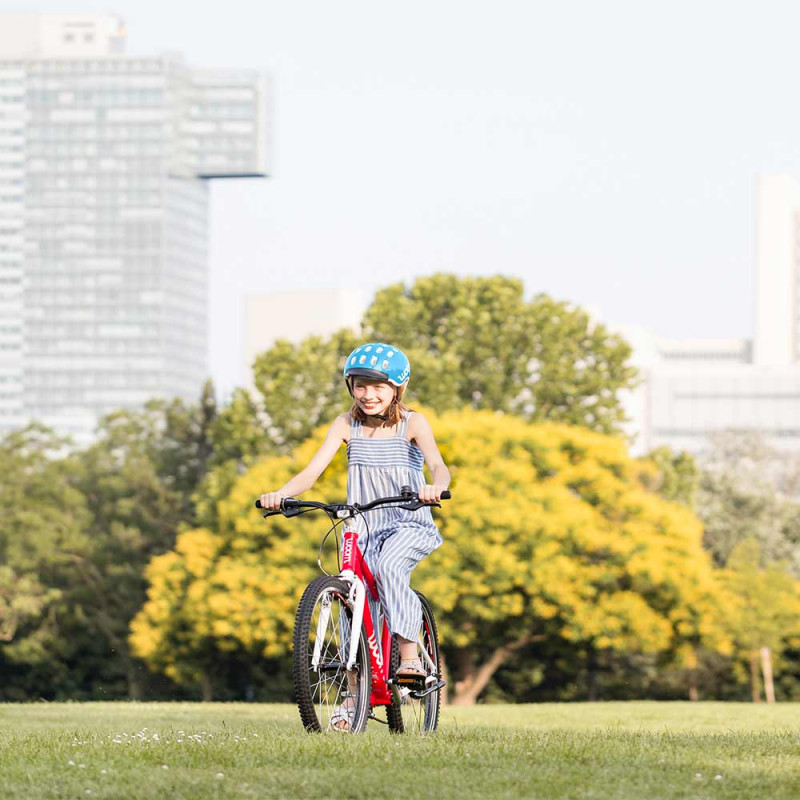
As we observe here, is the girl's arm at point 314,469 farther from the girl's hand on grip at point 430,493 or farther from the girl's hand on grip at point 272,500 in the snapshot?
the girl's hand on grip at point 430,493

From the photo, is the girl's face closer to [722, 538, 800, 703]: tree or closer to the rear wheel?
the rear wheel

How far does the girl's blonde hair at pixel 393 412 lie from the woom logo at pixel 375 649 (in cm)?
112

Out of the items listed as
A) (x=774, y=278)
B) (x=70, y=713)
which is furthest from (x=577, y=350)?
(x=774, y=278)

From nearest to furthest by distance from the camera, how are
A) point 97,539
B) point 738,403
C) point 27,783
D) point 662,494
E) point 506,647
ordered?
point 27,783
point 506,647
point 662,494
point 97,539
point 738,403

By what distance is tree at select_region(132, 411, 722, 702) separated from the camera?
35.1 m

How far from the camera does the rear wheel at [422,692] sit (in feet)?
25.8

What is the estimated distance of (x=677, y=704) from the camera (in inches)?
851

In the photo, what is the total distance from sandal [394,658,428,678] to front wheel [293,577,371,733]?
0.29m

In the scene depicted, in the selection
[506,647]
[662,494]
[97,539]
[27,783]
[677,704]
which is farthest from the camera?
[97,539]

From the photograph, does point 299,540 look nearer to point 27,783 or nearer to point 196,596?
point 196,596

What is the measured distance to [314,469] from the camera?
789 cm

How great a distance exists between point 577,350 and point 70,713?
29.6m

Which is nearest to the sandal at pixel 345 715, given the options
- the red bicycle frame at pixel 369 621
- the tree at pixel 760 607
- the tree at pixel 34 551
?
the red bicycle frame at pixel 369 621

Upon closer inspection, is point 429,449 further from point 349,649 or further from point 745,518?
point 745,518
